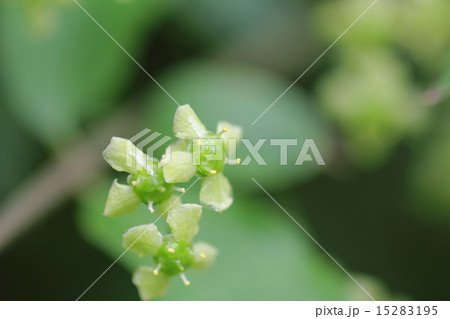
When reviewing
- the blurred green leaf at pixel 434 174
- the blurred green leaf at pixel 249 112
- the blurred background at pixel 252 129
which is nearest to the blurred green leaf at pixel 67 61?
the blurred background at pixel 252 129

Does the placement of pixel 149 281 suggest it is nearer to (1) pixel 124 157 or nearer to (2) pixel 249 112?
(1) pixel 124 157

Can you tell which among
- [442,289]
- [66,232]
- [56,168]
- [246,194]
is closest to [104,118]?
[56,168]

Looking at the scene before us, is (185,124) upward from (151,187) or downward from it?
upward

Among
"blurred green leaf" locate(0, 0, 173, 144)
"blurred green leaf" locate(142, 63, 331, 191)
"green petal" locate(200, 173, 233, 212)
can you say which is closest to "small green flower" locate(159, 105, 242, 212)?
"green petal" locate(200, 173, 233, 212)

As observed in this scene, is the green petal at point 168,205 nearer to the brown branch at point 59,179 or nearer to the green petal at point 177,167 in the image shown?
the green petal at point 177,167
